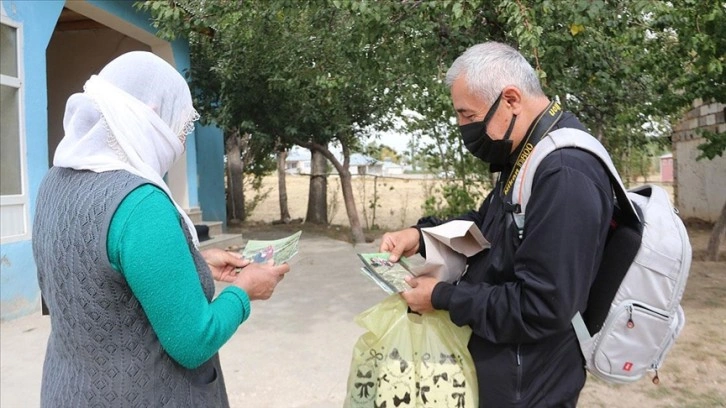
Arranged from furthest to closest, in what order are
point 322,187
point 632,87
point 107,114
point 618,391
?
point 322,187, point 632,87, point 618,391, point 107,114

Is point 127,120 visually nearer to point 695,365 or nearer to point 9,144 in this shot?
point 695,365

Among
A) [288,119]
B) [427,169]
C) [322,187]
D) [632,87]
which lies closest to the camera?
[632,87]

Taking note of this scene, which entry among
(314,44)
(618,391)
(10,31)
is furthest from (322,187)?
(618,391)

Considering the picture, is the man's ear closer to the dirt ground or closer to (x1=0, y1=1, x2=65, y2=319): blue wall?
the dirt ground

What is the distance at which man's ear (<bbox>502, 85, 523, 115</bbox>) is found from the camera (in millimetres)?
1620

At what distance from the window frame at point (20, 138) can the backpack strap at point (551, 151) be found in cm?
542

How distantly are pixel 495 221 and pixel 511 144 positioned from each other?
0.72ft

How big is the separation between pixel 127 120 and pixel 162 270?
35cm

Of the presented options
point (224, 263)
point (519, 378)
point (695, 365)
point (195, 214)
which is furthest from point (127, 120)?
point (195, 214)

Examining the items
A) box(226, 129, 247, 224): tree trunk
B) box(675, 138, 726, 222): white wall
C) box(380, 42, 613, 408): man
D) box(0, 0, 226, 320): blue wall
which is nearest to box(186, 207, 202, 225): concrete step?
box(0, 0, 226, 320): blue wall

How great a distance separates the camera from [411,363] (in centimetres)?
169

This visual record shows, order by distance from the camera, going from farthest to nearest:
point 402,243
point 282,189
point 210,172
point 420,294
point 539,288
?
point 282,189
point 210,172
point 402,243
point 420,294
point 539,288

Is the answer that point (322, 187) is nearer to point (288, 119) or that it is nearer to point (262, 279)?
point (288, 119)

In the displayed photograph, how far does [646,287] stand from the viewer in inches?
60.2
